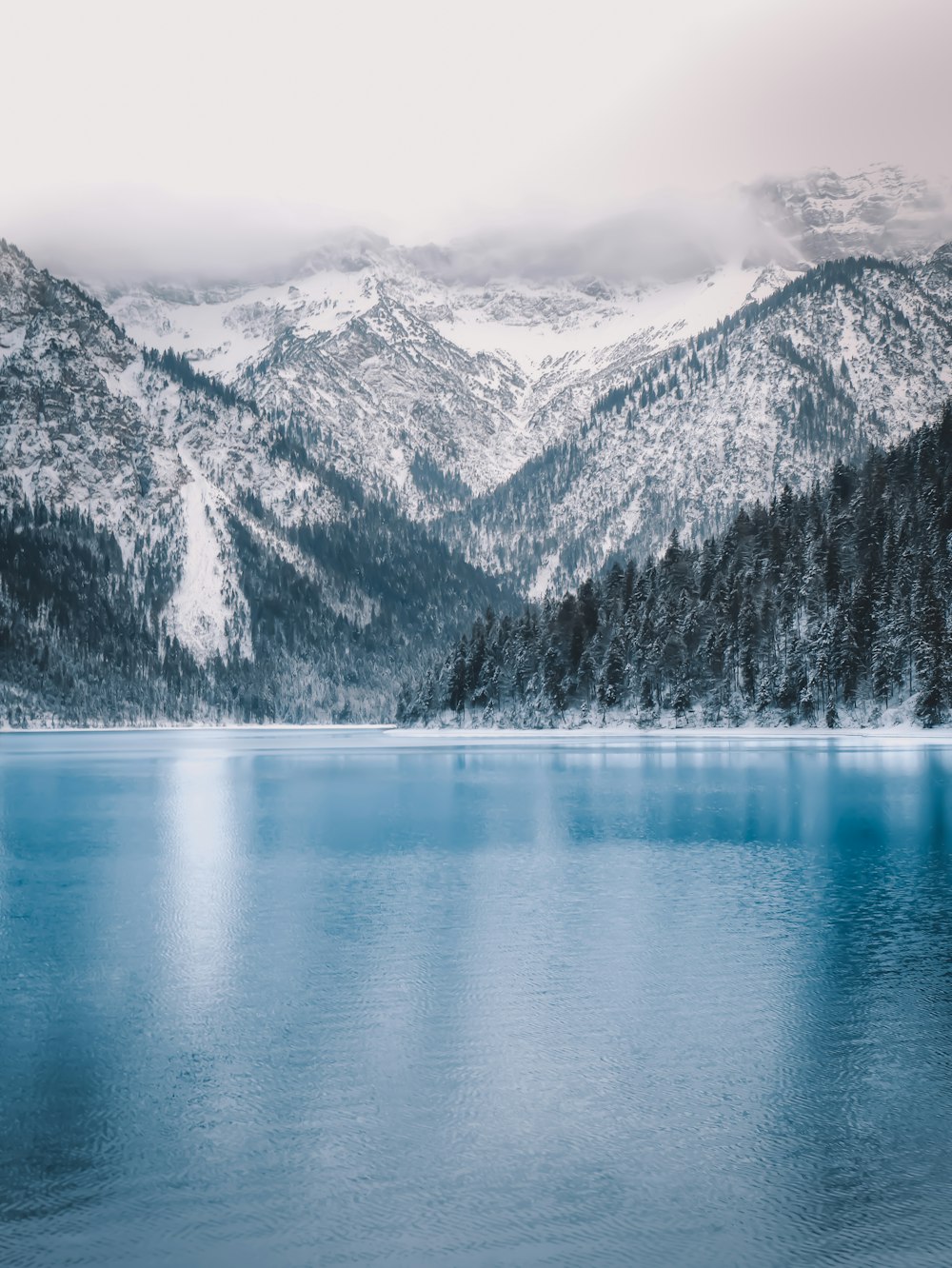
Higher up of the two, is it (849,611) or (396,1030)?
(849,611)

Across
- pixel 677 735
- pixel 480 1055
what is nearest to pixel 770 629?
pixel 677 735

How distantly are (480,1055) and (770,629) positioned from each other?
131216 mm

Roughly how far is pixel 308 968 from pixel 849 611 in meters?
118

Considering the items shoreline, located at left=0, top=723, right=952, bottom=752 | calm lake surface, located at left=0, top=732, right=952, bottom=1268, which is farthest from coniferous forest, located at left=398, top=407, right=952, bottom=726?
calm lake surface, located at left=0, top=732, right=952, bottom=1268

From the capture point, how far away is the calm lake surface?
12.9 meters

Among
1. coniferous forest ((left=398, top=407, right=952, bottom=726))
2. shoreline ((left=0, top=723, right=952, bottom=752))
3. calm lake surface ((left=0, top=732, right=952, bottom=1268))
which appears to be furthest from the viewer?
coniferous forest ((left=398, top=407, right=952, bottom=726))

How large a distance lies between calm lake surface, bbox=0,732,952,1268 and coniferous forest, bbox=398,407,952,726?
8894cm

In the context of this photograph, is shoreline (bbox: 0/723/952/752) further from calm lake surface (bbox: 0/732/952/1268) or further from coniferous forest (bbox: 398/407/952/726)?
calm lake surface (bbox: 0/732/952/1268)

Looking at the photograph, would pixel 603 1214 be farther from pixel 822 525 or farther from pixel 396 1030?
pixel 822 525

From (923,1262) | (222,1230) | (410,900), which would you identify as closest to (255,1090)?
(222,1230)

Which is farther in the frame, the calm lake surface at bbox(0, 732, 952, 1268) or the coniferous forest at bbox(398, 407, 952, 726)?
the coniferous forest at bbox(398, 407, 952, 726)

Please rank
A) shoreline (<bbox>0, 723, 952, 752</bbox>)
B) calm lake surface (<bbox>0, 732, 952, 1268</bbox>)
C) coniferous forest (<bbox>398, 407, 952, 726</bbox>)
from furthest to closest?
coniferous forest (<bbox>398, 407, 952, 726</bbox>), shoreline (<bbox>0, 723, 952, 752</bbox>), calm lake surface (<bbox>0, 732, 952, 1268</bbox>)

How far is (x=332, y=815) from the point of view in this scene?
57.8m

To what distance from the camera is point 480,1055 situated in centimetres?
1877
